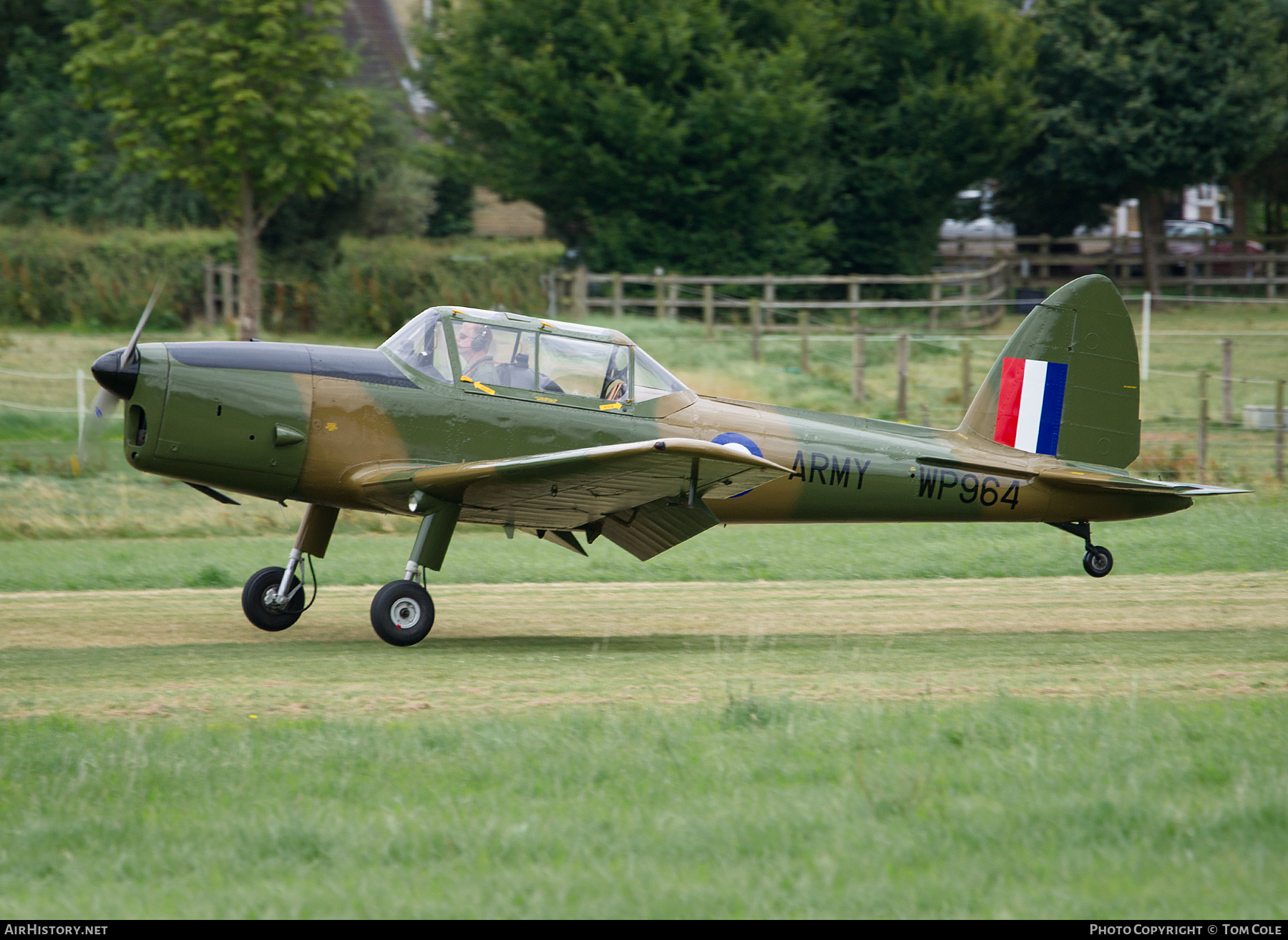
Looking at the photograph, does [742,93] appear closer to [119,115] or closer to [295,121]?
[295,121]

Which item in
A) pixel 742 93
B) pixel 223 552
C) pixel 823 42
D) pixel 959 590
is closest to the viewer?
pixel 959 590

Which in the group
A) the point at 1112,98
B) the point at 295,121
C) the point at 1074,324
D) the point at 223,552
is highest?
the point at 1112,98

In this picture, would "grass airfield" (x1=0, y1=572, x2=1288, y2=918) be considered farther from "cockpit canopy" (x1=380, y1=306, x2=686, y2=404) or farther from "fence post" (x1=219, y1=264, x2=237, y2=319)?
"fence post" (x1=219, y1=264, x2=237, y2=319)

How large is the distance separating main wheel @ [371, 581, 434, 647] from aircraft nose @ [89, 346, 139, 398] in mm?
2218

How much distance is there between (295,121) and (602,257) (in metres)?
9.44

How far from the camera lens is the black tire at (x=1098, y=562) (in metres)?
10.4

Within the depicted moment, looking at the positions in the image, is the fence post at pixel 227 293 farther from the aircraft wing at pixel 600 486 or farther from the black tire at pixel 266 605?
the aircraft wing at pixel 600 486

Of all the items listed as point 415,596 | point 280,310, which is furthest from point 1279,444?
point 280,310

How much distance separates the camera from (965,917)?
4.09 metres

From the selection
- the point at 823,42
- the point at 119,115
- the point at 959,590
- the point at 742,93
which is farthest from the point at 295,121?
the point at 959,590

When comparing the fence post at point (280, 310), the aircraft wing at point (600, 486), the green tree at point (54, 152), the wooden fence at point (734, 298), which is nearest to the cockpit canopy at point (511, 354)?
the aircraft wing at point (600, 486)

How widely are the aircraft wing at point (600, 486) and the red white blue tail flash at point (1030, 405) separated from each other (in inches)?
108

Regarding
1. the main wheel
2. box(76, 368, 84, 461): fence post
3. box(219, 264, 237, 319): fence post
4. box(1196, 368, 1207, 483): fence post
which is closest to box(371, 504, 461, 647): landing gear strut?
the main wheel

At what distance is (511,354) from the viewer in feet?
30.2
